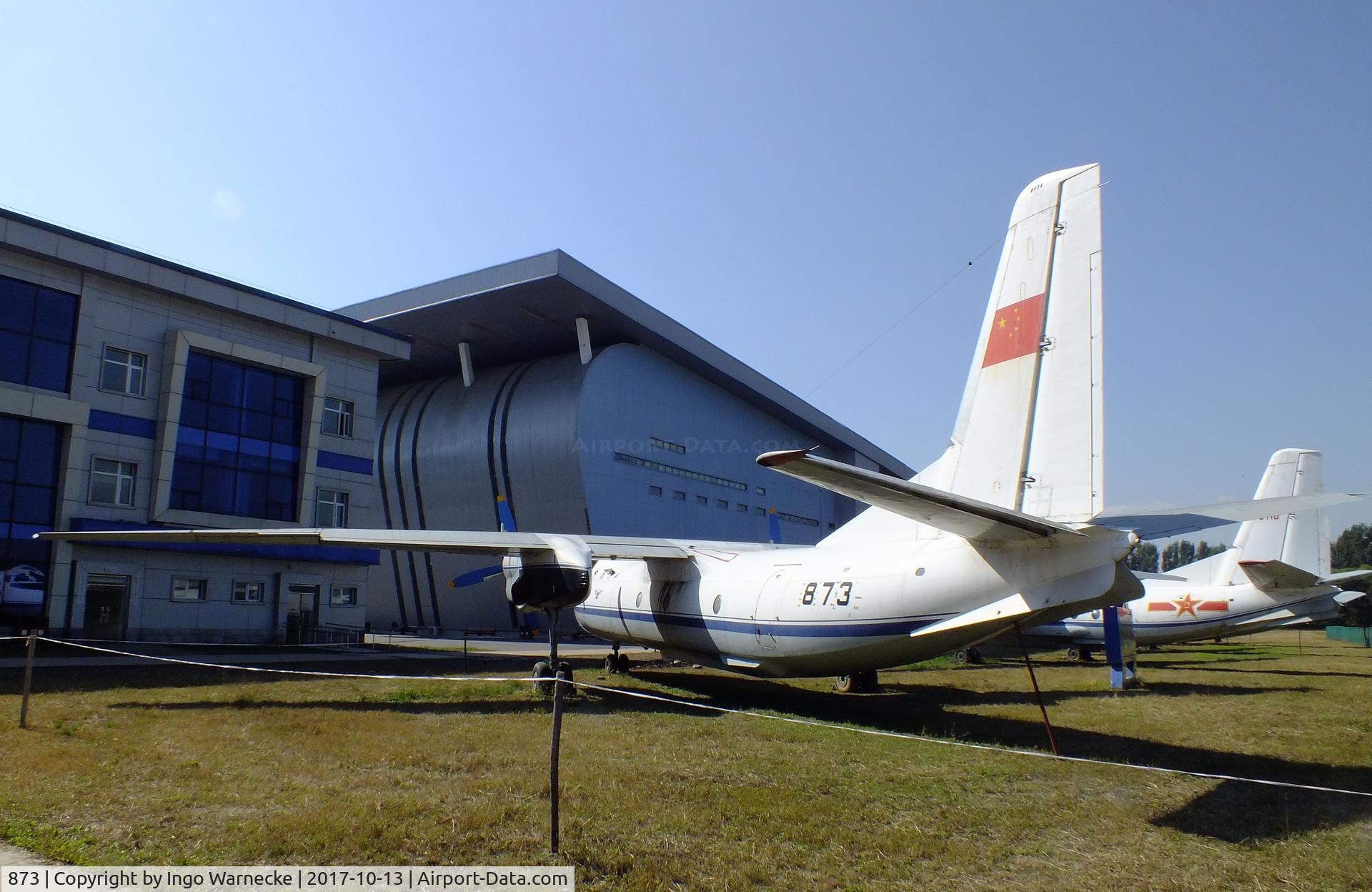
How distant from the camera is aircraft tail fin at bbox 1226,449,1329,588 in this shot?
2189 centimetres

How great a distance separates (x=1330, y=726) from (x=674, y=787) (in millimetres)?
10922

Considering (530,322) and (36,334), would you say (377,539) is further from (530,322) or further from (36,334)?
(530,322)

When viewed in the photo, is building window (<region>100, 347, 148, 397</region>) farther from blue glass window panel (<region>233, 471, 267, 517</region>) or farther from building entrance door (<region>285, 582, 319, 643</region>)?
building entrance door (<region>285, 582, 319, 643</region>)

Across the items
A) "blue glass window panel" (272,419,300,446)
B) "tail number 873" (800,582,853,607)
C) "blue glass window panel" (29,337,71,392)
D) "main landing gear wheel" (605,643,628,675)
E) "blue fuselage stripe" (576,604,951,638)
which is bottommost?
"main landing gear wheel" (605,643,628,675)

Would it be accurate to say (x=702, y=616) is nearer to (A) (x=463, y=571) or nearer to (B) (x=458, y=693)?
(B) (x=458, y=693)

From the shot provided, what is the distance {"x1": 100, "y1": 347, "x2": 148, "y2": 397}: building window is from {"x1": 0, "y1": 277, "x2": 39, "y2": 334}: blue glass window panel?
2.03 metres

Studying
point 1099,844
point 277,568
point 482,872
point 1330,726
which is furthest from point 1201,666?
point 277,568

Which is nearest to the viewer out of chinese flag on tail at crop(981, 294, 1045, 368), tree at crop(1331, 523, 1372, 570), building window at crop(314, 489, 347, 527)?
chinese flag on tail at crop(981, 294, 1045, 368)

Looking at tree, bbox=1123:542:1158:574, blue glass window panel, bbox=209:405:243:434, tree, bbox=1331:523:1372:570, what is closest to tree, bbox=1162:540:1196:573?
tree, bbox=1331:523:1372:570

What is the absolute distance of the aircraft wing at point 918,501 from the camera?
245 inches

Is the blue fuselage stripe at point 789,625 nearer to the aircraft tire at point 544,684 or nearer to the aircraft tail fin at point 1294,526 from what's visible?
the aircraft tire at point 544,684

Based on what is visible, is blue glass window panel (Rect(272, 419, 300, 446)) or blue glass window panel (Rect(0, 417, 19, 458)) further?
blue glass window panel (Rect(272, 419, 300, 446))

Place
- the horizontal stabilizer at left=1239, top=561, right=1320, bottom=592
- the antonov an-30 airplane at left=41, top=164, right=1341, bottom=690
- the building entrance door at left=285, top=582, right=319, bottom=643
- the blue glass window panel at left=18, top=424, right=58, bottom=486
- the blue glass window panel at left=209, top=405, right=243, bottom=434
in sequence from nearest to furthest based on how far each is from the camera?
the antonov an-30 airplane at left=41, top=164, right=1341, bottom=690 → the horizontal stabilizer at left=1239, top=561, right=1320, bottom=592 → the blue glass window panel at left=18, top=424, right=58, bottom=486 → the blue glass window panel at left=209, top=405, right=243, bottom=434 → the building entrance door at left=285, top=582, right=319, bottom=643

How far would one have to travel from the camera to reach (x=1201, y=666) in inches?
1008
